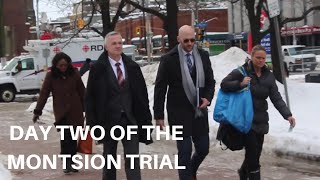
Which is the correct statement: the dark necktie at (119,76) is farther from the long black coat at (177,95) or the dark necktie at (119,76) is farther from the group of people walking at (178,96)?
the long black coat at (177,95)

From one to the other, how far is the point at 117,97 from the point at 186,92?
1017 millimetres

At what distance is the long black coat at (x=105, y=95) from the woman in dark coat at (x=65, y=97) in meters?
2.46

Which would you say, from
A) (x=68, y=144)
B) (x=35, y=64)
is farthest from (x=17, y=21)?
(x=68, y=144)

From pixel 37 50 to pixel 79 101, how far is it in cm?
2345

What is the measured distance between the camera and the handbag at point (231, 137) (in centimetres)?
759

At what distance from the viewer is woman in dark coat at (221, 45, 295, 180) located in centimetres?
746

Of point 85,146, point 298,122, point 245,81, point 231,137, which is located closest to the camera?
point 245,81

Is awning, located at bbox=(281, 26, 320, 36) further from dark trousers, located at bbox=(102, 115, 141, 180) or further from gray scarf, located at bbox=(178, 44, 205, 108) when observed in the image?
dark trousers, located at bbox=(102, 115, 141, 180)

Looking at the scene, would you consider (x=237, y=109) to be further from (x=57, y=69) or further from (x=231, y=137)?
(x=57, y=69)

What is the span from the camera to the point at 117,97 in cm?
679

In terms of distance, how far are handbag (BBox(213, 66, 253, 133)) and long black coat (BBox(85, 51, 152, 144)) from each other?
40.2 inches

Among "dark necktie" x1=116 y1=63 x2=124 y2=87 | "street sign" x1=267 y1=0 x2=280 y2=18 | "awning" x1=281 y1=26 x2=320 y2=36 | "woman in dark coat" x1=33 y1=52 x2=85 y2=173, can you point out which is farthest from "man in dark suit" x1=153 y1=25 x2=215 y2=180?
"awning" x1=281 y1=26 x2=320 y2=36

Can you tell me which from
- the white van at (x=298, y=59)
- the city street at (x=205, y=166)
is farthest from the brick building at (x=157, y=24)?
the city street at (x=205, y=166)

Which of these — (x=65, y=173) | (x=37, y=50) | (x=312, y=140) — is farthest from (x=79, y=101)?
(x=37, y=50)
